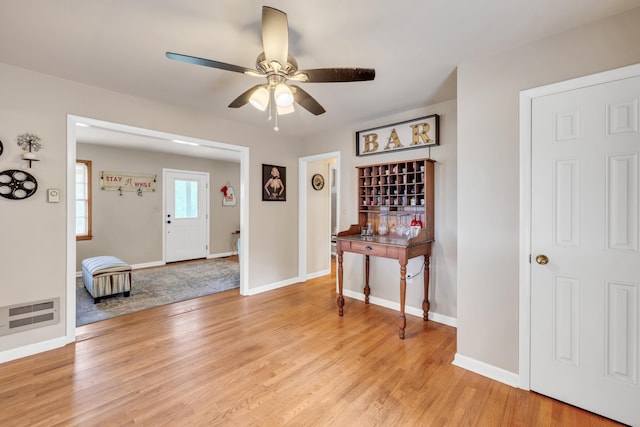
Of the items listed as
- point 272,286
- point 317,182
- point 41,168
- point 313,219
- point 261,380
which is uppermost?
point 317,182

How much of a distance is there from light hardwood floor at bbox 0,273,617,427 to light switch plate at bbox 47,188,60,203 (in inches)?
52.2

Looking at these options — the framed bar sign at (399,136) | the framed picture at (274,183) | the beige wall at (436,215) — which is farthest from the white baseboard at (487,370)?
the framed picture at (274,183)

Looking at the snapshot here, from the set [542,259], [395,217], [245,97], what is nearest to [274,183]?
[395,217]

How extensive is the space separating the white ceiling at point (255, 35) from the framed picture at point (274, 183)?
1.64m

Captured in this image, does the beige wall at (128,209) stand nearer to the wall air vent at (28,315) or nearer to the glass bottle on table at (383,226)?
the wall air vent at (28,315)

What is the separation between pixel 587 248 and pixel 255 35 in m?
2.54

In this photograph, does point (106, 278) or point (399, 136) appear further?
point (106, 278)

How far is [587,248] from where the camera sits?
1755mm

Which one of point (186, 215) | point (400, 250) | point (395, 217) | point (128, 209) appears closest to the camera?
point (400, 250)

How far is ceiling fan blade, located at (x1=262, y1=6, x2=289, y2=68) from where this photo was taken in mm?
1443

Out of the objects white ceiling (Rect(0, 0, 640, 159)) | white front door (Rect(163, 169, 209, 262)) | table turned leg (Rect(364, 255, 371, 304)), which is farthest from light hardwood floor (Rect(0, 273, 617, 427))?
white front door (Rect(163, 169, 209, 262))

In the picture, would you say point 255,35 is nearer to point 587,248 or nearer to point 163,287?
point 587,248

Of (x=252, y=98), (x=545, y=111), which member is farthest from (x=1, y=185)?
(x=545, y=111)

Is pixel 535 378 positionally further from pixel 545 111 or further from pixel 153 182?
pixel 153 182
